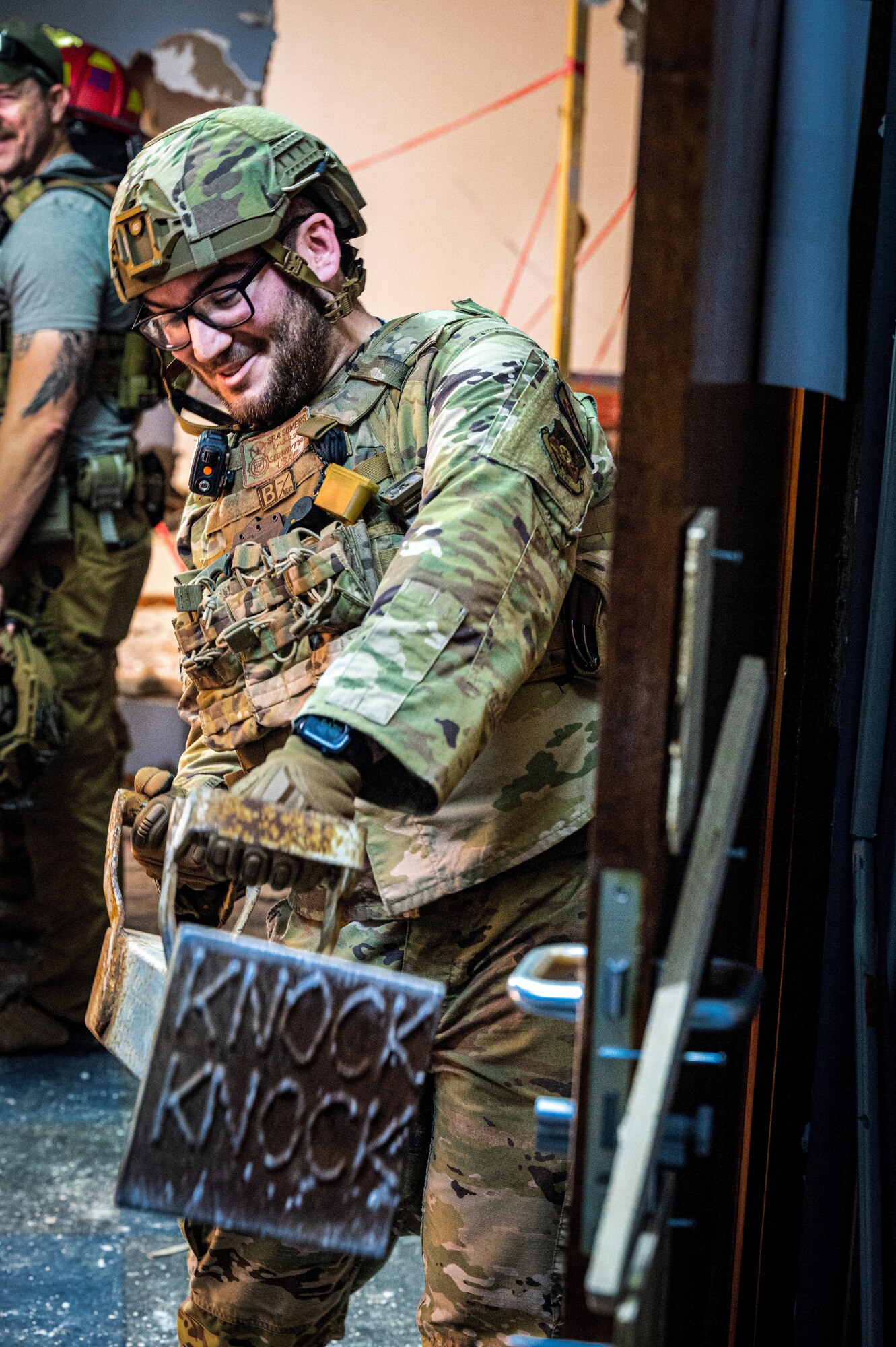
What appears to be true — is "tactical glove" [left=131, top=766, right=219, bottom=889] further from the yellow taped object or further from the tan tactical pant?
the tan tactical pant

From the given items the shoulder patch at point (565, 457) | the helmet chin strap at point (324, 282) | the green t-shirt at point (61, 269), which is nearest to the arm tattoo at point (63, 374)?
the green t-shirt at point (61, 269)

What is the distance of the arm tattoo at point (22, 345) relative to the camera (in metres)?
3.52

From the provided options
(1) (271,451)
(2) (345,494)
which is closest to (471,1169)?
(2) (345,494)

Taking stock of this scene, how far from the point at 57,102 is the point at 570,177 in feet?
5.25

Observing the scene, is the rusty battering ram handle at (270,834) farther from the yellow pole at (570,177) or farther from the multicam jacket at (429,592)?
the yellow pole at (570,177)

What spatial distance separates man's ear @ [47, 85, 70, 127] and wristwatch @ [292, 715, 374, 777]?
3.03m

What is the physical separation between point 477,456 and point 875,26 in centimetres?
63

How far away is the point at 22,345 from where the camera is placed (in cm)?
353


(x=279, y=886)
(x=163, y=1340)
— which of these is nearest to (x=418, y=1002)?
(x=279, y=886)

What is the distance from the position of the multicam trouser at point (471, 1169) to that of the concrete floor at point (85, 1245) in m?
0.83

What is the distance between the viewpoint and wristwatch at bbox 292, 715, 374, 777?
1337 mm

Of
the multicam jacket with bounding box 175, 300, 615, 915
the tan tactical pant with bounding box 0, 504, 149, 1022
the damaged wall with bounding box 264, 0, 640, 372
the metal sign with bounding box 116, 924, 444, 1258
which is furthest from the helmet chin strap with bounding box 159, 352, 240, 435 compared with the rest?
the damaged wall with bounding box 264, 0, 640, 372

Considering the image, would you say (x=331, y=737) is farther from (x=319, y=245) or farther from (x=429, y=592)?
(x=319, y=245)

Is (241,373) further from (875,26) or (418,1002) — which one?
(418,1002)
